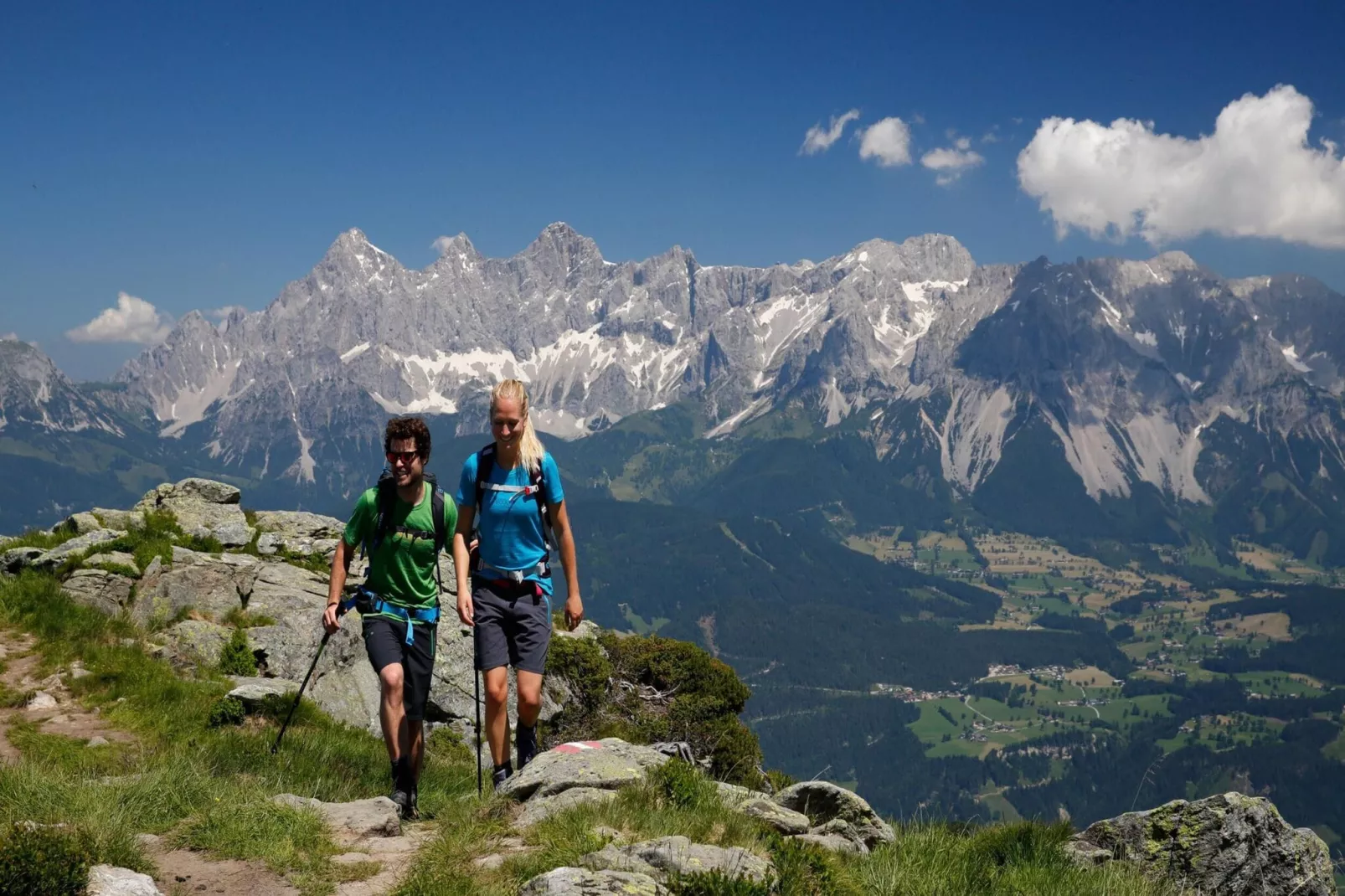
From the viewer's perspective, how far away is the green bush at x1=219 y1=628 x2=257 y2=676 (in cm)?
1748

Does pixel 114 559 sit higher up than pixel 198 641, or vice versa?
pixel 114 559

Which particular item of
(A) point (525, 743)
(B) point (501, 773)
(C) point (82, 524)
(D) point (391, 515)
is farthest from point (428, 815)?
(C) point (82, 524)

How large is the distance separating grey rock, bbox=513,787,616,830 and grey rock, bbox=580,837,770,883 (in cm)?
131

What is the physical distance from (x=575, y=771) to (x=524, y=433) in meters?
4.09

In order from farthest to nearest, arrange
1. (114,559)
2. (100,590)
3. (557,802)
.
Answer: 1. (114,559)
2. (100,590)
3. (557,802)

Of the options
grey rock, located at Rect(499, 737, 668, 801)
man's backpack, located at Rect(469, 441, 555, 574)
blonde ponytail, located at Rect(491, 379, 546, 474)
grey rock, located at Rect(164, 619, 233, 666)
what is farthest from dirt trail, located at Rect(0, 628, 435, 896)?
grey rock, located at Rect(164, 619, 233, 666)

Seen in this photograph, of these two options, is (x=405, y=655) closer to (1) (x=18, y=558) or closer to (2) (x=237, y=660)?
(2) (x=237, y=660)

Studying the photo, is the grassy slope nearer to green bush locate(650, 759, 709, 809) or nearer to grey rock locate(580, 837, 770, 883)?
green bush locate(650, 759, 709, 809)

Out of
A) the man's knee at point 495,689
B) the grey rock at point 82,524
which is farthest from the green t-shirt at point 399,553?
the grey rock at point 82,524

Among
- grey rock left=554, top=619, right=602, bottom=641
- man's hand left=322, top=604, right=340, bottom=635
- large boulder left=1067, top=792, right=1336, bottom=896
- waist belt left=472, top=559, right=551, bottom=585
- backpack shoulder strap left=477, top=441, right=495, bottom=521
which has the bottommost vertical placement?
grey rock left=554, top=619, right=602, bottom=641

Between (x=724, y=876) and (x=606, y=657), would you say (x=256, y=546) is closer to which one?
(x=606, y=657)

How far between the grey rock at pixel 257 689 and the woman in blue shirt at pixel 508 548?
578 cm

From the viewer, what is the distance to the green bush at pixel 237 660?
17484mm

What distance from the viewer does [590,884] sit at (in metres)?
6.74
